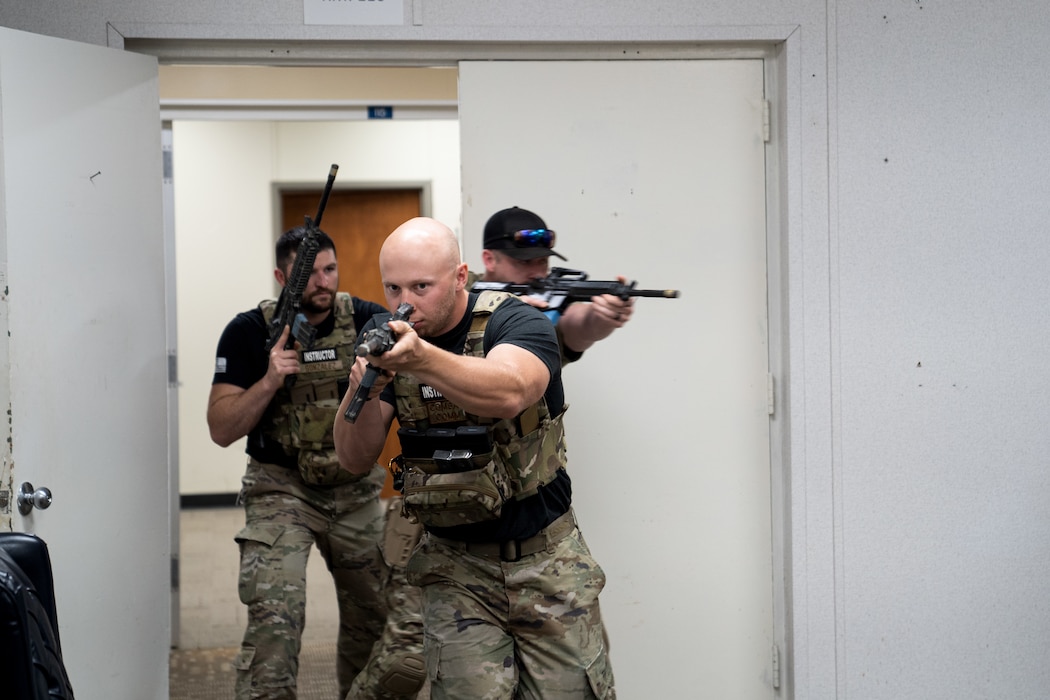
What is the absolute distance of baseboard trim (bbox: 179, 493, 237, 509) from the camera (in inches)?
308

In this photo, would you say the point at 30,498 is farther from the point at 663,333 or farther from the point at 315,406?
the point at 663,333

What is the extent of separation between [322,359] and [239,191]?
4.67 metres

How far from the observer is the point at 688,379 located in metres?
3.46

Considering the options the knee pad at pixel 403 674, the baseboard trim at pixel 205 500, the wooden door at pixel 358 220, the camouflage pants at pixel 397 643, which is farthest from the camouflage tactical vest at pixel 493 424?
the baseboard trim at pixel 205 500

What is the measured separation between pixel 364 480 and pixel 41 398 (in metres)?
1.10

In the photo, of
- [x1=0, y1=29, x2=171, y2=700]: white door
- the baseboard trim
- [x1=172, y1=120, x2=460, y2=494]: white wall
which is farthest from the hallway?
[x1=172, y1=120, x2=460, y2=494]: white wall

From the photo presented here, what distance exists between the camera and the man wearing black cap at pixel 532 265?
2.87 m

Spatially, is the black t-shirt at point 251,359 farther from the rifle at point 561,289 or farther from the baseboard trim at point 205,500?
the baseboard trim at point 205,500

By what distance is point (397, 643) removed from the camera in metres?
3.28

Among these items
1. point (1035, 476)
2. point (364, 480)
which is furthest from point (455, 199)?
point (1035, 476)

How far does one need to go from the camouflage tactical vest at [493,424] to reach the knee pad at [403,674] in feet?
3.50

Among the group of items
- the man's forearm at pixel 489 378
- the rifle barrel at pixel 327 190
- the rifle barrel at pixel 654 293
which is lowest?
the man's forearm at pixel 489 378

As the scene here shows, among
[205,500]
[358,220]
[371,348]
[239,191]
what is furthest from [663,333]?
[205,500]

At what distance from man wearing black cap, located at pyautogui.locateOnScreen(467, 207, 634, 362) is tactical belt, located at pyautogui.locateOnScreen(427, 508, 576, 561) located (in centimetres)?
60
